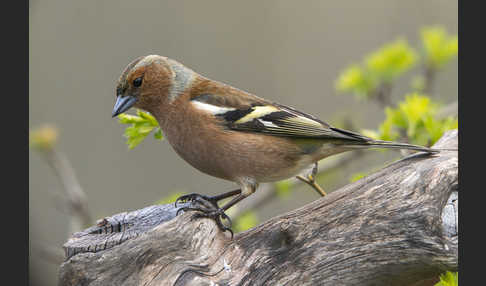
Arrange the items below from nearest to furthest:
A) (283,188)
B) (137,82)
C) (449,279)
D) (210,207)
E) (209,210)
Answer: (449,279) < (209,210) < (210,207) < (137,82) < (283,188)

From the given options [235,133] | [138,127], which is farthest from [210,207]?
[138,127]

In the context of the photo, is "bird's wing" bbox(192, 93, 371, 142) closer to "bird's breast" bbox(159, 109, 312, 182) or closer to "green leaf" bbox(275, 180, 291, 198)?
"bird's breast" bbox(159, 109, 312, 182)

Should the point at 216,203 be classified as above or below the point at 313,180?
below

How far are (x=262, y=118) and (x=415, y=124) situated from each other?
1.29 m

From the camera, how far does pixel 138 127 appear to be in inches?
163

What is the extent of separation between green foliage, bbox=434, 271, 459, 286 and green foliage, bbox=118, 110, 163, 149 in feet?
7.29

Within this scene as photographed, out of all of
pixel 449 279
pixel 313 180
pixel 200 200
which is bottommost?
pixel 449 279

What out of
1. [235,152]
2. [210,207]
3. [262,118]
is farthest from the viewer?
[262,118]

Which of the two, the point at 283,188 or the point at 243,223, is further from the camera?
the point at 283,188

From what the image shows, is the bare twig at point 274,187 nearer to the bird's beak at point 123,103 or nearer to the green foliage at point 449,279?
the bird's beak at point 123,103

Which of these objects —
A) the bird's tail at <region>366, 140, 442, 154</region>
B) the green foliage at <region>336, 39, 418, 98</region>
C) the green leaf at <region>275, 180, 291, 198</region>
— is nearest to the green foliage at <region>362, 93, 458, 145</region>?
→ the bird's tail at <region>366, 140, 442, 154</region>

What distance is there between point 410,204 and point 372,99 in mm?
2717

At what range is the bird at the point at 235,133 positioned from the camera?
3941 mm

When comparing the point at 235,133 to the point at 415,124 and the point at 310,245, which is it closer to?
the point at 310,245
